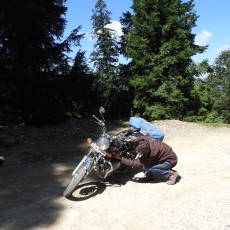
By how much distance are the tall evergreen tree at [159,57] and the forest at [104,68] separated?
0.20 ft

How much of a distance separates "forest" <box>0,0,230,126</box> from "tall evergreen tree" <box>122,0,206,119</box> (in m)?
0.06

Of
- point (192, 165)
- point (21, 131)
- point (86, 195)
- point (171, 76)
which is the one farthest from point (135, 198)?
point (171, 76)

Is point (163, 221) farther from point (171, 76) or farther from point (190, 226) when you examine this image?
point (171, 76)

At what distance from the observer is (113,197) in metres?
5.86

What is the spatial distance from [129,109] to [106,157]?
56.3 feet

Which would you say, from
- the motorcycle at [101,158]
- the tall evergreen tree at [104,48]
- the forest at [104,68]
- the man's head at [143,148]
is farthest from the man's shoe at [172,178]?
the tall evergreen tree at [104,48]

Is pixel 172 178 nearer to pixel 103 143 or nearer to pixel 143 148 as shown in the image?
pixel 143 148

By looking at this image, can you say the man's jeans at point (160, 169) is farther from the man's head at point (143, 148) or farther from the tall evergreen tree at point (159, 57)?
the tall evergreen tree at point (159, 57)

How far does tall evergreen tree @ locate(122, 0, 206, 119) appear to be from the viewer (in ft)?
67.7

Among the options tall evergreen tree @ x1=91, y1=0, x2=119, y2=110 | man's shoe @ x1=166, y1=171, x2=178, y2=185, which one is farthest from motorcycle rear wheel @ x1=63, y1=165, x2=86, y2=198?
tall evergreen tree @ x1=91, y1=0, x2=119, y2=110

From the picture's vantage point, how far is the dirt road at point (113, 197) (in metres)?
4.82

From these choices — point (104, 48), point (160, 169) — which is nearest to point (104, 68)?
point (104, 48)

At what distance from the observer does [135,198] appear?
18.9ft

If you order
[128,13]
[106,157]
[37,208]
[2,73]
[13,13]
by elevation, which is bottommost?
[37,208]
